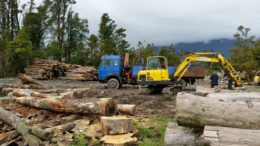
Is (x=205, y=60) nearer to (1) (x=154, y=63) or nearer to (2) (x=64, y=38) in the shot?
(1) (x=154, y=63)

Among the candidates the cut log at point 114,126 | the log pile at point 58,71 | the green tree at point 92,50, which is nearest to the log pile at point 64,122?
the cut log at point 114,126

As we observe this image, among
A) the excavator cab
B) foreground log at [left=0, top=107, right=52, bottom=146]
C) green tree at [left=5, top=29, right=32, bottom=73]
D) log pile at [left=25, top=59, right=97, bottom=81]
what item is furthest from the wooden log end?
green tree at [left=5, top=29, right=32, bottom=73]

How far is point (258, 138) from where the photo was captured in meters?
4.86

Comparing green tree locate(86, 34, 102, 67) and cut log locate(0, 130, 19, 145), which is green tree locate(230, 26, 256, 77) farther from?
cut log locate(0, 130, 19, 145)

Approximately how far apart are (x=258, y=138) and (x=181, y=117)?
1155 mm

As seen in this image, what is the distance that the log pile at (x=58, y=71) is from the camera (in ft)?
97.4

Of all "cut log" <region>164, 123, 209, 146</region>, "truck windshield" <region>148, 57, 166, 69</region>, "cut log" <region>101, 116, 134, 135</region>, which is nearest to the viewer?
Result: "cut log" <region>164, 123, 209, 146</region>

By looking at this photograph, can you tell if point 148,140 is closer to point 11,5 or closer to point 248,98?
point 248,98

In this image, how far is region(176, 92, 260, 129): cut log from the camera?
5137 mm

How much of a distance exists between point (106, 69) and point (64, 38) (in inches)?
769

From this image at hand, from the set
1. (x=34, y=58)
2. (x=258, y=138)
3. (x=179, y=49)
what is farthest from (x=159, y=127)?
(x=179, y=49)

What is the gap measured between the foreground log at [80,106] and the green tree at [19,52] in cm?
2536

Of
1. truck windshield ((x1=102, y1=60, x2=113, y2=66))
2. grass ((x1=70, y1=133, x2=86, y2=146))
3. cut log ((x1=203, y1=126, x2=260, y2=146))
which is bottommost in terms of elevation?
grass ((x1=70, y1=133, x2=86, y2=146))

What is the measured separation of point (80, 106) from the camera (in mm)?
7941
